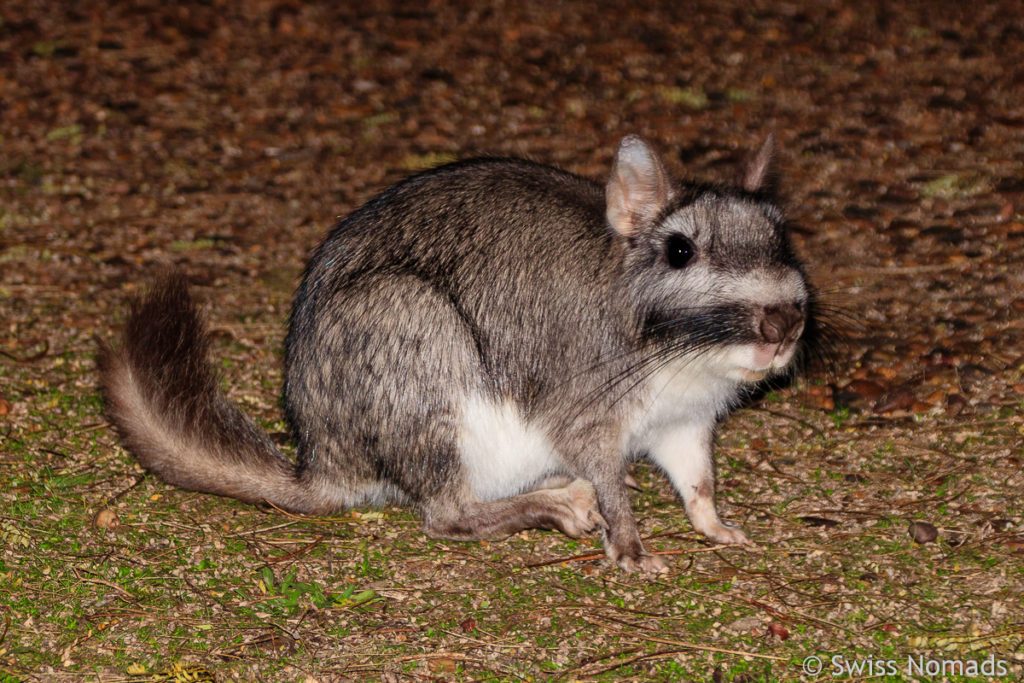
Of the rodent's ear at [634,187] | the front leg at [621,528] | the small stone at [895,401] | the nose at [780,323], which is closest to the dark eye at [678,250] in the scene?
the rodent's ear at [634,187]

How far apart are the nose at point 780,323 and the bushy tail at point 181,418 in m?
1.91

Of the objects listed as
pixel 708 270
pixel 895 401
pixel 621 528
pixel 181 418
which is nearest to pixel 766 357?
pixel 708 270

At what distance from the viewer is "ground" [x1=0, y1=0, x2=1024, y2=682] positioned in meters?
4.16

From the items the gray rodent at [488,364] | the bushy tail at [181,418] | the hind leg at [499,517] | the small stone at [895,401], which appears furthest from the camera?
the small stone at [895,401]

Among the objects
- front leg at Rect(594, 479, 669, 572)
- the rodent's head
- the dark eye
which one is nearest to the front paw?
front leg at Rect(594, 479, 669, 572)

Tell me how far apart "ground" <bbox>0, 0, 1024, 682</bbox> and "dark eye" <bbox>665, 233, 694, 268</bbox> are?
112 cm

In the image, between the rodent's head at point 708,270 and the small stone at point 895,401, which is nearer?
the rodent's head at point 708,270

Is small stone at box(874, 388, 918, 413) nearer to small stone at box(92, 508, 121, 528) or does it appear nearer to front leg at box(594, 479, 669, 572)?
front leg at box(594, 479, 669, 572)

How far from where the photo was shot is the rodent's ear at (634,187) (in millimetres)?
4172

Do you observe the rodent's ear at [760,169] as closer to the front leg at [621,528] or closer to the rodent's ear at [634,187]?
the rodent's ear at [634,187]

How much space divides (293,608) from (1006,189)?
4767mm

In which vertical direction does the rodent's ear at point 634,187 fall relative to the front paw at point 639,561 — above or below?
above

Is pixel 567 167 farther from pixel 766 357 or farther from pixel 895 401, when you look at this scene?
pixel 766 357

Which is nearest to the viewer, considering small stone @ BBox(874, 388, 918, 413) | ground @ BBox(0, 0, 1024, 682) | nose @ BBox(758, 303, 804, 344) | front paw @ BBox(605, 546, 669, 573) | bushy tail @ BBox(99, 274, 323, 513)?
nose @ BBox(758, 303, 804, 344)
